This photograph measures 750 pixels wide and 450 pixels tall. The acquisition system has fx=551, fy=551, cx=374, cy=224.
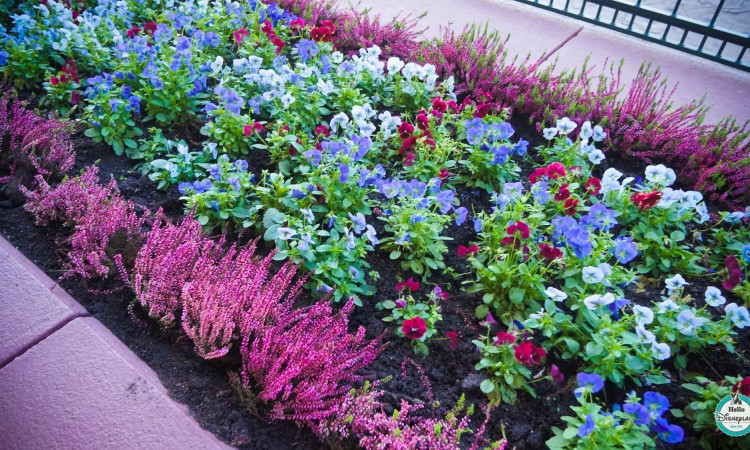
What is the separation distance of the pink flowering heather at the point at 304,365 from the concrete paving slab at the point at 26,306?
34.3 inches

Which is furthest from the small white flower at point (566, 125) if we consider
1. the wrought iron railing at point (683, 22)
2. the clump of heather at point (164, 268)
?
the clump of heather at point (164, 268)

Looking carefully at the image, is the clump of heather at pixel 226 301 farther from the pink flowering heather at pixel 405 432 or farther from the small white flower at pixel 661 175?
the small white flower at pixel 661 175

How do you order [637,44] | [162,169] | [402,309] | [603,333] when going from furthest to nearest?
[637,44] < [162,169] < [402,309] < [603,333]

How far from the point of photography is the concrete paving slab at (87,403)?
2.00 meters

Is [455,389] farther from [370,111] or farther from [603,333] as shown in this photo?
[370,111]

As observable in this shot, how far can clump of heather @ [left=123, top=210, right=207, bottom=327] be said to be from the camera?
2.36m

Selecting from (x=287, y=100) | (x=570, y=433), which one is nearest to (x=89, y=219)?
(x=287, y=100)

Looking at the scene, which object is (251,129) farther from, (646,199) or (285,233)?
(646,199)

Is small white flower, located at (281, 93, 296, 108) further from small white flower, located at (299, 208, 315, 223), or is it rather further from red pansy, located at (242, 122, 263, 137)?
small white flower, located at (299, 208, 315, 223)

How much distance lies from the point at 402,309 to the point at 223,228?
97cm

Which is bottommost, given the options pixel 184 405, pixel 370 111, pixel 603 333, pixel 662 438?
pixel 184 405

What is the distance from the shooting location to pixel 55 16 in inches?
158

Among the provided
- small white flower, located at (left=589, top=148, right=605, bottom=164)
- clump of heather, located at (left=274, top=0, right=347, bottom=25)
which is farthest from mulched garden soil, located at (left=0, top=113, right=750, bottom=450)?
clump of heather, located at (left=274, top=0, right=347, bottom=25)

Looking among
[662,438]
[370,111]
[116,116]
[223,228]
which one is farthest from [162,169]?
[662,438]
